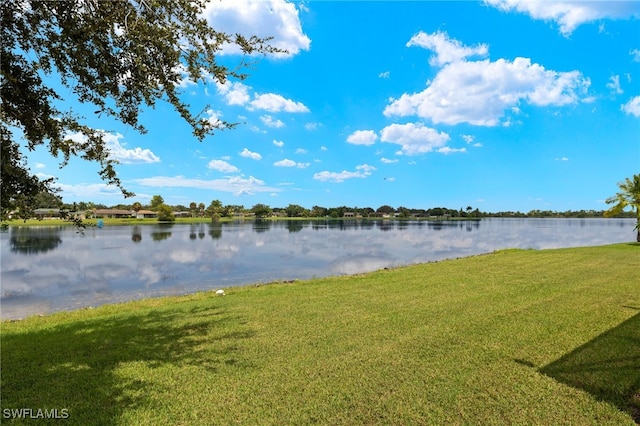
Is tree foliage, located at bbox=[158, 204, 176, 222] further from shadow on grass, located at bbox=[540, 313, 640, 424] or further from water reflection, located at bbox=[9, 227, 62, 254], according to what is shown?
shadow on grass, located at bbox=[540, 313, 640, 424]

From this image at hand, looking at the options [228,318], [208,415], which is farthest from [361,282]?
[208,415]

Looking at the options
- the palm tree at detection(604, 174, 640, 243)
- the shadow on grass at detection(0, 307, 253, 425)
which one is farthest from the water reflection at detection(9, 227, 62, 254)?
the palm tree at detection(604, 174, 640, 243)

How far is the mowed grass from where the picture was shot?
13.9 feet

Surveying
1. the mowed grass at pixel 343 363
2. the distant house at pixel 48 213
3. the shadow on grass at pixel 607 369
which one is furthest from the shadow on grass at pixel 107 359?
the shadow on grass at pixel 607 369

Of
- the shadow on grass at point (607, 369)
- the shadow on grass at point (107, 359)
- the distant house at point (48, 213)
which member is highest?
the distant house at point (48, 213)

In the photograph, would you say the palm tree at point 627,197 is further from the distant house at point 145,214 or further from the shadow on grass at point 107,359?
the distant house at point 145,214

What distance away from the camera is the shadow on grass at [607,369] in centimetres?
446

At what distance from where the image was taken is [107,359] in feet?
19.2

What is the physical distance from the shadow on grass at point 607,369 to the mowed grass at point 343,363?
0.03m

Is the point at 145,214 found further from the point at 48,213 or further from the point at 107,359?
the point at 107,359

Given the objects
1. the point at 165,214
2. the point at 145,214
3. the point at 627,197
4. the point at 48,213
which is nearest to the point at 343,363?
the point at 48,213

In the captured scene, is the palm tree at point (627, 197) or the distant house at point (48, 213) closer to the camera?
the distant house at point (48, 213)

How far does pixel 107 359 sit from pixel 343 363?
4.15 meters

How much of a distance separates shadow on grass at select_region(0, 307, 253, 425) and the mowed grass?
0.03 m
